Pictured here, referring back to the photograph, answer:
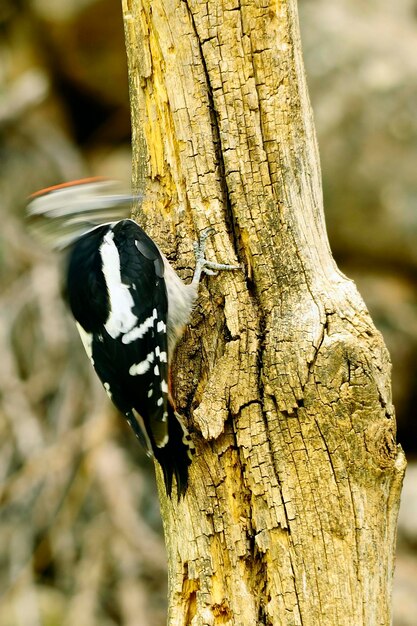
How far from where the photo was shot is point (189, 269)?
2.32 m

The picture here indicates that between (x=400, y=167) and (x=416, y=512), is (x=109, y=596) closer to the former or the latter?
(x=416, y=512)

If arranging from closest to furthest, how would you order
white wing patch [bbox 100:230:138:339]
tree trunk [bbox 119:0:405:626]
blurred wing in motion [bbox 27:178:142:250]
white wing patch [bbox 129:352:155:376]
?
tree trunk [bbox 119:0:405:626] → white wing patch [bbox 129:352:155:376] → white wing patch [bbox 100:230:138:339] → blurred wing in motion [bbox 27:178:142:250]

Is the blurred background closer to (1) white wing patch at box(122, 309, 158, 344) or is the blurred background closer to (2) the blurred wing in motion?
(2) the blurred wing in motion

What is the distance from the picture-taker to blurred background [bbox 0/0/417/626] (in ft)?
15.4

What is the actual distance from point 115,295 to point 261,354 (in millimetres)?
620

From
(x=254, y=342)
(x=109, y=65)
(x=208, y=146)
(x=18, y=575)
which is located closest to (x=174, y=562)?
(x=254, y=342)

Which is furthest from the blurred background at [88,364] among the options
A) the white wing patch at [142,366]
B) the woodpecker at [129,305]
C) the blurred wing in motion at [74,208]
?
the white wing patch at [142,366]

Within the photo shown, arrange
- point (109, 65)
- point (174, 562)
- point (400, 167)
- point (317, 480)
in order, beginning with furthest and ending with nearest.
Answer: point (109, 65), point (400, 167), point (174, 562), point (317, 480)

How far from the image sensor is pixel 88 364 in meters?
5.14

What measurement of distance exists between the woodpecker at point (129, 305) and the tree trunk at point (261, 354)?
0.06 metres

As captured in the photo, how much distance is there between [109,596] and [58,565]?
22.0 inches

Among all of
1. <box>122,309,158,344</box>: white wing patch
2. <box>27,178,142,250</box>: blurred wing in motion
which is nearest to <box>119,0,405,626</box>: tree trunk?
<box>122,309,158,344</box>: white wing patch

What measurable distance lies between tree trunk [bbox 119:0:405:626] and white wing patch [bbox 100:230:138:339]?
0.82 feet

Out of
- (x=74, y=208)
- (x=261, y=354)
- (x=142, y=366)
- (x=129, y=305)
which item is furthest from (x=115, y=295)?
(x=261, y=354)
